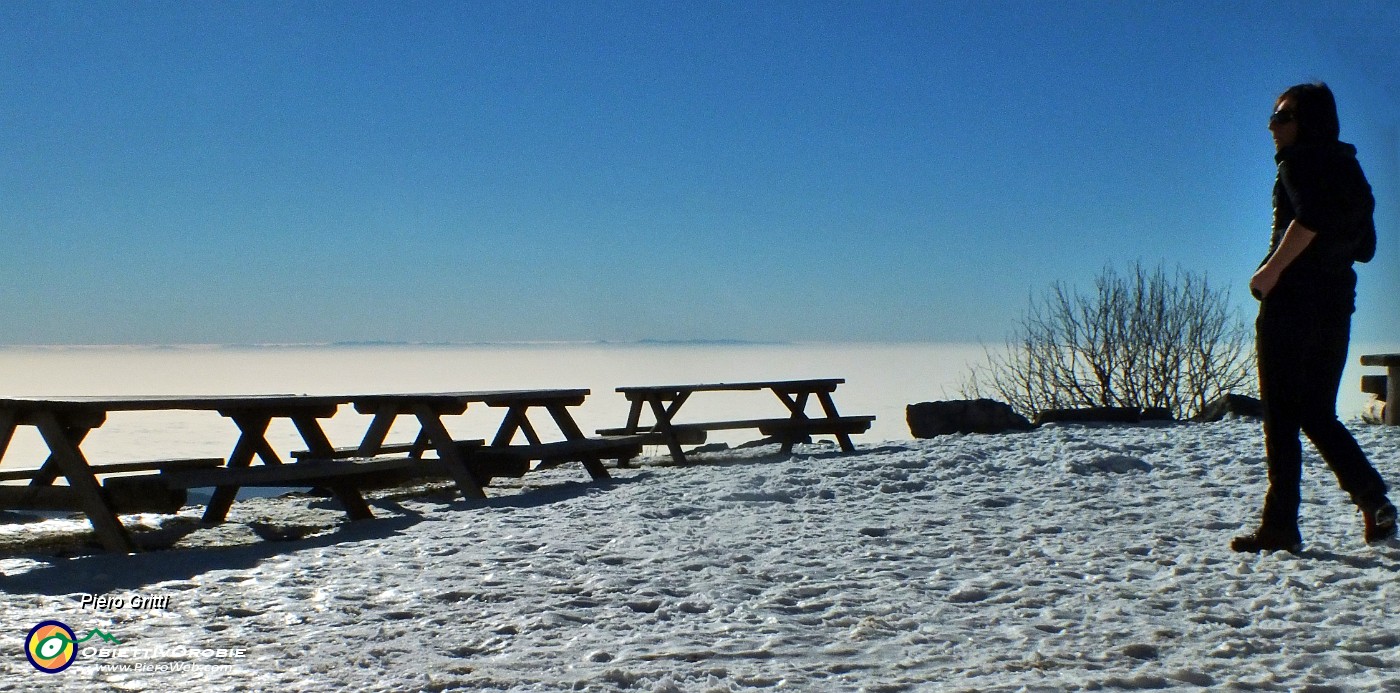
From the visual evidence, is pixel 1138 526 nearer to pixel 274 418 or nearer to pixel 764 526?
pixel 764 526

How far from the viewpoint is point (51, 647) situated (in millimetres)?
3307

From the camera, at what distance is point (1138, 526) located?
5.22m

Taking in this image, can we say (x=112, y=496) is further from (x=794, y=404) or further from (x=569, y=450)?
(x=794, y=404)

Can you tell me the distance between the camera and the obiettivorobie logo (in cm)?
315

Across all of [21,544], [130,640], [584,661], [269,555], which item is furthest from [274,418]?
[584,661]

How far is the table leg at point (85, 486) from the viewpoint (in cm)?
536

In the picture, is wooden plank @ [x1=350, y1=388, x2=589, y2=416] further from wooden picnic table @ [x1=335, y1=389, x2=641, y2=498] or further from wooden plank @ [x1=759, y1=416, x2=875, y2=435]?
wooden plank @ [x1=759, y1=416, x2=875, y2=435]

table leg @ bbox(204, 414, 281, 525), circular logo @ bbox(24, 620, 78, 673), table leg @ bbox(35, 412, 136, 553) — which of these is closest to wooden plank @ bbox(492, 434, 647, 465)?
table leg @ bbox(204, 414, 281, 525)

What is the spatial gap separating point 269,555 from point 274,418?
1903mm

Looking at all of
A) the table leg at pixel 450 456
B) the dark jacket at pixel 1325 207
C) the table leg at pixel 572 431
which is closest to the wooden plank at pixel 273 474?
the table leg at pixel 450 456

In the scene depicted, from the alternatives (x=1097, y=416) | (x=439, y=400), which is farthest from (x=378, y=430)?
(x=1097, y=416)

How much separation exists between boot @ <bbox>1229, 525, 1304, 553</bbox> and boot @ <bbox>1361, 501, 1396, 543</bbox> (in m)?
0.25

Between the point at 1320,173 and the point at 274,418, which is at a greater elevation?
the point at 1320,173

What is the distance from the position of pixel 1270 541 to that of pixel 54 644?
14.2 feet
